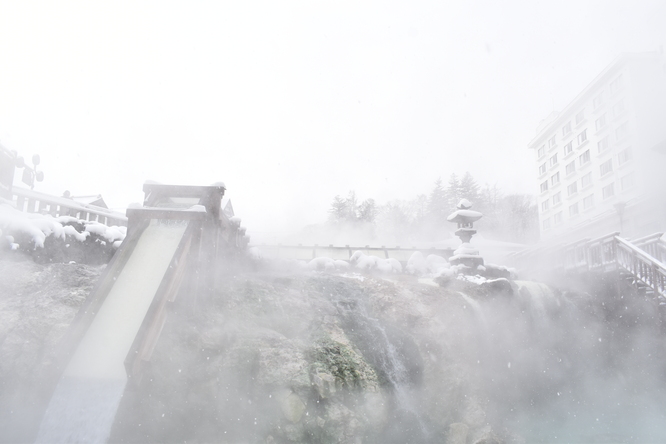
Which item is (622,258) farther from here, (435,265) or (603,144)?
(603,144)

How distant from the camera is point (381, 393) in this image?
653cm

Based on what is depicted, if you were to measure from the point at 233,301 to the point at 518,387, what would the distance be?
6.47 metres

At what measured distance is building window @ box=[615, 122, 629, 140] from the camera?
28.6 metres

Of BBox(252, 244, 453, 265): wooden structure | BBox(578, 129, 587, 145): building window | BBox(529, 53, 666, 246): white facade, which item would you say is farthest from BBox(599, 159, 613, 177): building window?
BBox(252, 244, 453, 265): wooden structure

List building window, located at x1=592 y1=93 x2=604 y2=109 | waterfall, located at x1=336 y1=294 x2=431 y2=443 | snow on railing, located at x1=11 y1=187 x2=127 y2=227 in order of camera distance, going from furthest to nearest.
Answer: building window, located at x1=592 y1=93 x2=604 y2=109
snow on railing, located at x1=11 y1=187 x2=127 y2=227
waterfall, located at x1=336 y1=294 x2=431 y2=443

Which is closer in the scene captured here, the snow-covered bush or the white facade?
the snow-covered bush

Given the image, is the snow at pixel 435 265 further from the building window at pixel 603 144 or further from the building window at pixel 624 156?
the building window at pixel 603 144

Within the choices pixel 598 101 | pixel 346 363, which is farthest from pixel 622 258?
pixel 598 101

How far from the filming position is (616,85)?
29750 mm

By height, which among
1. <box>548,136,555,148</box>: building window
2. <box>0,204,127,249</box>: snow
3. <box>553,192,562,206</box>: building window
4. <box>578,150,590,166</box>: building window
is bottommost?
<box>0,204,127,249</box>: snow

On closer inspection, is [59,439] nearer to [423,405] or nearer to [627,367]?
[423,405]

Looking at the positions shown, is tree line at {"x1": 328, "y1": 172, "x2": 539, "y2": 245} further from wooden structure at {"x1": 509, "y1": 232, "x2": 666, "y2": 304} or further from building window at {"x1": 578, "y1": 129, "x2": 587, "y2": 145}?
wooden structure at {"x1": 509, "y1": 232, "x2": 666, "y2": 304}

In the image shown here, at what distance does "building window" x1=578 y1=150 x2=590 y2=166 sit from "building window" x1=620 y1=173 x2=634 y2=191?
5149mm

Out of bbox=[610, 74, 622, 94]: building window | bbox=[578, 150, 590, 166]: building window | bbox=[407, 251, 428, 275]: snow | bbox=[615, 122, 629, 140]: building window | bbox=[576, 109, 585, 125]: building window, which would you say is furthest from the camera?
bbox=[576, 109, 585, 125]: building window
